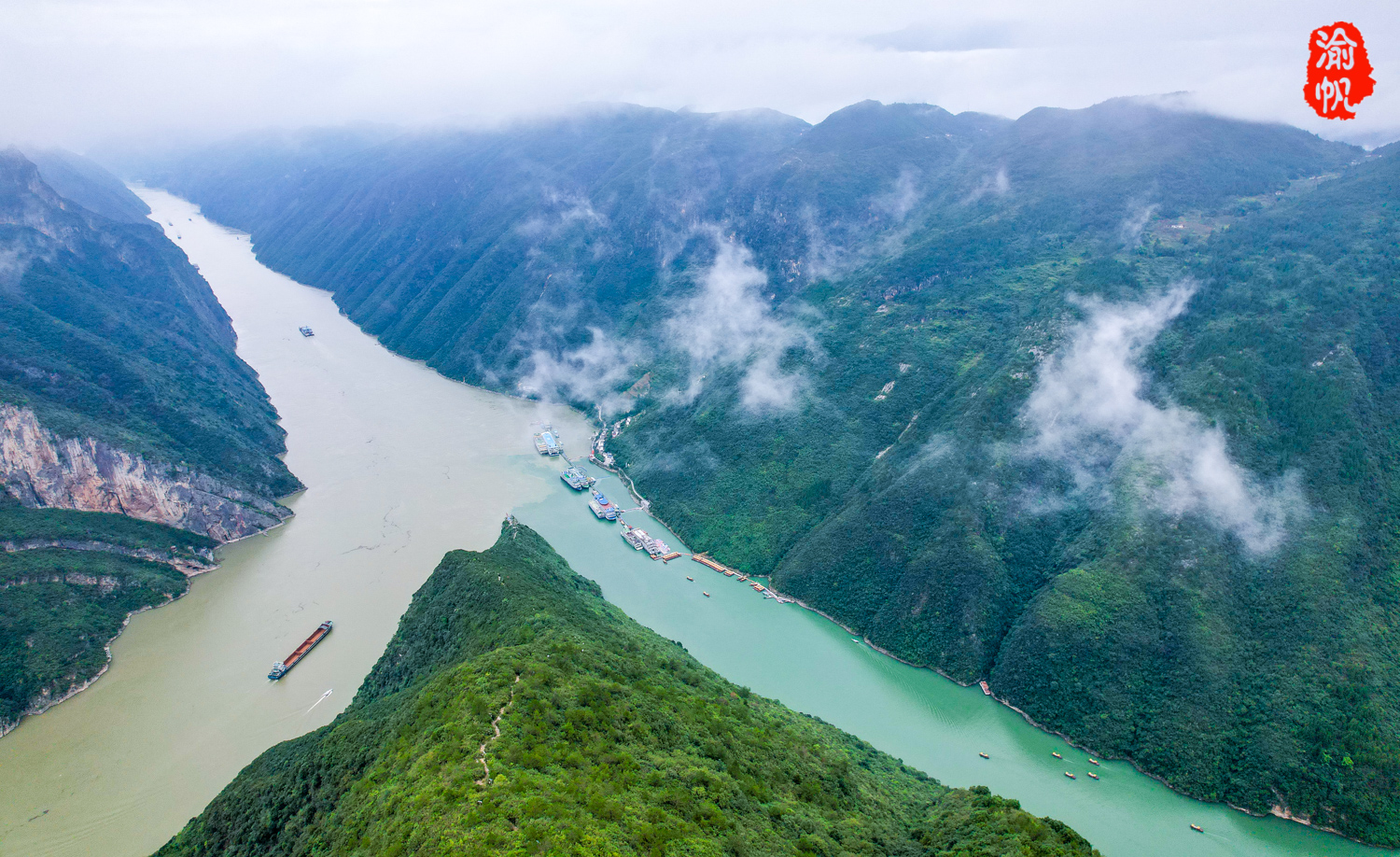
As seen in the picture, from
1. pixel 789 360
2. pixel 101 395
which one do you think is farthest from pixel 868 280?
pixel 101 395

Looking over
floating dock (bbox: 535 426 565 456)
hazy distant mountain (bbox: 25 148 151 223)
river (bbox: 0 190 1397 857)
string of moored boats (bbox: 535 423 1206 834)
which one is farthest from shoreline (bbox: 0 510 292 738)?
hazy distant mountain (bbox: 25 148 151 223)

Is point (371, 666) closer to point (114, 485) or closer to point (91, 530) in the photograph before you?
point (91, 530)

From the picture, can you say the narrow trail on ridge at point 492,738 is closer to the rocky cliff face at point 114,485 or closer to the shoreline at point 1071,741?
the shoreline at point 1071,741

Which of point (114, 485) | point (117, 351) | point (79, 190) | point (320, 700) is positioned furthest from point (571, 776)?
point (79, 190)

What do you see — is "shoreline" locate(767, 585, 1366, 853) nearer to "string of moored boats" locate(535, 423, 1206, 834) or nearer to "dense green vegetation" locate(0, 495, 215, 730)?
"string of moored boats" locate(535, 423, 1206, 834)

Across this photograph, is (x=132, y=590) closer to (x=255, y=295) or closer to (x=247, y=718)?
(x=247, y=718)

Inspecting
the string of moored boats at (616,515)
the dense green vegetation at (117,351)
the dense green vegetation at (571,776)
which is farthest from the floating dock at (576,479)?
the dense green vegetation at (571,776)
